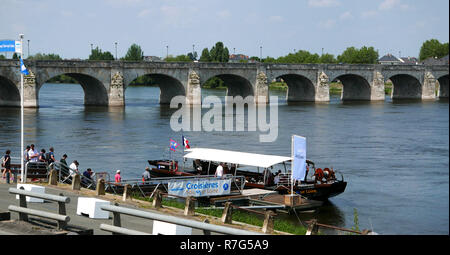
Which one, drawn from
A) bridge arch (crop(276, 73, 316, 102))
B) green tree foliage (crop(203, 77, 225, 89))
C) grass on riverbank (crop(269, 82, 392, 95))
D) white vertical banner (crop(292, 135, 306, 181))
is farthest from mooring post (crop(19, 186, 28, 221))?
green tree foliage (crop(203, 77, 225, 89))

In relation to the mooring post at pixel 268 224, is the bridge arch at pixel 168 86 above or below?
above

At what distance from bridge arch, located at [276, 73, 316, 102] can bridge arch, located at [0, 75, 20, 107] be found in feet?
154

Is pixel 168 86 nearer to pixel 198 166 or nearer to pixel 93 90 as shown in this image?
pixel 93 90

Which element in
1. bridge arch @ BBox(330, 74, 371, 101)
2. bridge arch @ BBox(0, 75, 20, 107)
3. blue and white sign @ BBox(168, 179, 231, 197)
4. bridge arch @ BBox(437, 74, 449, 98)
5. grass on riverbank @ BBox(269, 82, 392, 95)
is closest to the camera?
blue and white sign @ BBox(168, 179, 231, 197)

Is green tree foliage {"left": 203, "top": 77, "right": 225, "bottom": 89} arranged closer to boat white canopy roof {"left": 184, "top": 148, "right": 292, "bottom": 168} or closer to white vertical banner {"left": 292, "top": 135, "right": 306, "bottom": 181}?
boat white canopy roof {"left": 184, "top": 148, "right": 292, "bottom": 168}

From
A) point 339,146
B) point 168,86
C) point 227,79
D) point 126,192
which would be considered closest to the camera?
point 126,192

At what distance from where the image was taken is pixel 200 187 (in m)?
31.2

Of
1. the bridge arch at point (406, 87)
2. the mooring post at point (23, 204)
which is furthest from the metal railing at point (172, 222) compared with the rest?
the bridge arch at point (406, 87)

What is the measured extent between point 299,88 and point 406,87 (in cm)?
2554

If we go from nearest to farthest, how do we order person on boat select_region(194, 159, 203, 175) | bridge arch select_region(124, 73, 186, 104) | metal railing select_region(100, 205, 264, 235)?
metal railing select_region(100, 205, 264, 235) < person on boat select_region(194, 159, 203, 175) < bridge arch select_region(124, 73, 186, 104)

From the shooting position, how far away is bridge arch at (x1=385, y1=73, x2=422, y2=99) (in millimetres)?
122875

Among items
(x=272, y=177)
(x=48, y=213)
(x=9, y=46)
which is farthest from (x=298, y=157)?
(x=48, y=213)

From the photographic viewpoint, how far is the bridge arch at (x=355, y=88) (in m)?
117

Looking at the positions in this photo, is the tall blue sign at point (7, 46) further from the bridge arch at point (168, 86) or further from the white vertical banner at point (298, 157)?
the bridge arch at point (168, 86)
